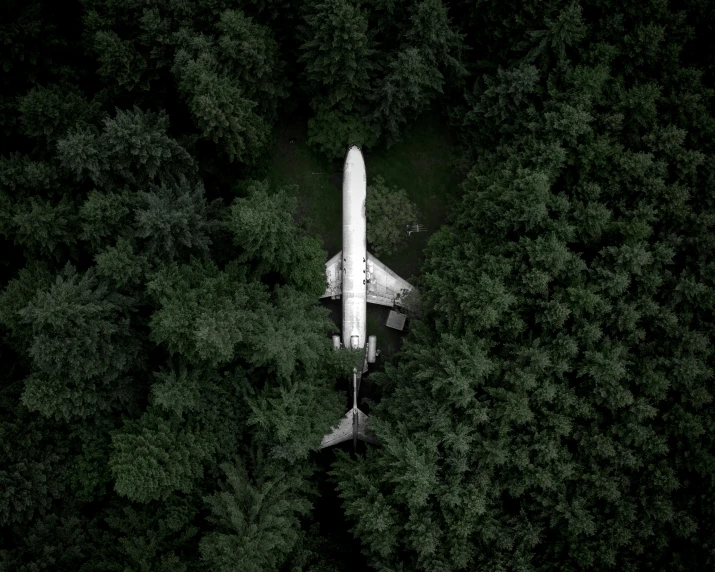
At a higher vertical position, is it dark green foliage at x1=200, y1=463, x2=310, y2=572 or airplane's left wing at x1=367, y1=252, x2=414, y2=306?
airplane's left wing at x1=367, y1=252, x2=414, y2=306

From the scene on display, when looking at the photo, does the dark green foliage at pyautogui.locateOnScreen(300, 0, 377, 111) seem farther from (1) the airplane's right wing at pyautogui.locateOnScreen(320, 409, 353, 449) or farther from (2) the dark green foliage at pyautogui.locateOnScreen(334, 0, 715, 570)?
(1) the airplane's right wing at pyautogui.locateOnScreen(320, 409, 353, 449)

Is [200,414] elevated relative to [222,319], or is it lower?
lower

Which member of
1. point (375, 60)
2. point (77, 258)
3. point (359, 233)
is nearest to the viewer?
point (77, 258)

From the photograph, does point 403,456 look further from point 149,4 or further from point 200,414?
point 149,4

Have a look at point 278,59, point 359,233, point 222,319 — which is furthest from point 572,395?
point 278,59

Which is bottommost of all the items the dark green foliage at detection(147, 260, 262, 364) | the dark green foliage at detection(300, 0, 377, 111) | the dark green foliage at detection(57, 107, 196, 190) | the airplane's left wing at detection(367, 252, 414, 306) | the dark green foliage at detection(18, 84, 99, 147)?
the airplane's left wing at detection(367, 252, 414, 306)

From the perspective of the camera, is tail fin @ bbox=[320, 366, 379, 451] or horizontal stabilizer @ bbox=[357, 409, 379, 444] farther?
tail fin @ bbox=[320, 366, 379, 451]

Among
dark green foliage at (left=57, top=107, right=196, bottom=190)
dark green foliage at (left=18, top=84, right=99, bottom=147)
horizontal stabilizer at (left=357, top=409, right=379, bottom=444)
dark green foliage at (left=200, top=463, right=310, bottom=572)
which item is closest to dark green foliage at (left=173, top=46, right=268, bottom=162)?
dark green foliage at (left=57, top=107, right=196, bottom=190)
